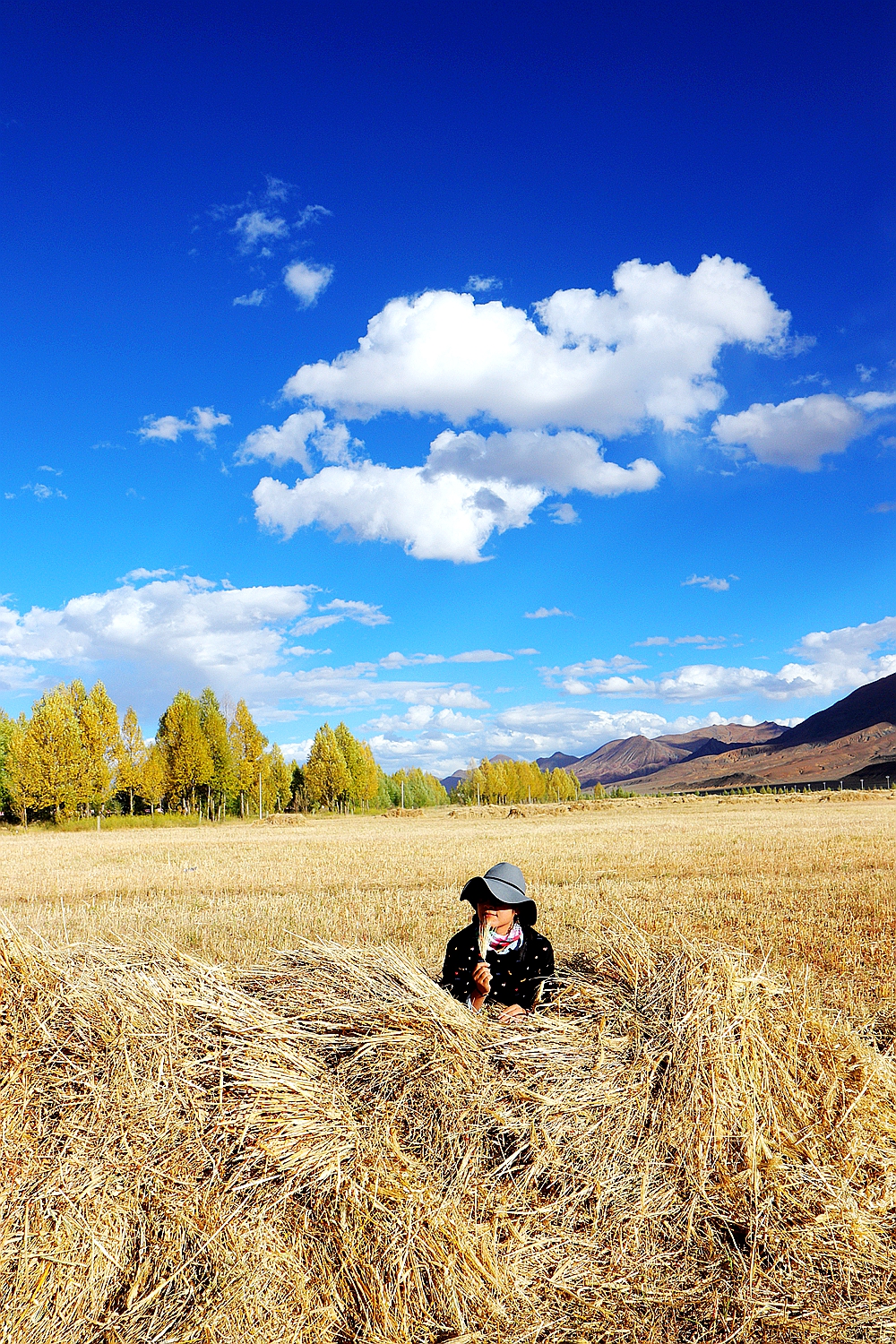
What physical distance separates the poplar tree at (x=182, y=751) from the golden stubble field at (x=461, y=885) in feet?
115

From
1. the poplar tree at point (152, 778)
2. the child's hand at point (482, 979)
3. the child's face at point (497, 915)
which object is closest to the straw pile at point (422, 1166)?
the child's hand at point (482, 979)

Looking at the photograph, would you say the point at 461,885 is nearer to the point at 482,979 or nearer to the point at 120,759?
the point at 482,979

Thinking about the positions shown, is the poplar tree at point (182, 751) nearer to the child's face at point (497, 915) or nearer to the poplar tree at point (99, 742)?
the poplar tree at point (99, 742)

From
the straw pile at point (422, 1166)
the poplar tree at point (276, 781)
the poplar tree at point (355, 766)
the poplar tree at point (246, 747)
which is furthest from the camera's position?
the poplar tree at point (355, 766)

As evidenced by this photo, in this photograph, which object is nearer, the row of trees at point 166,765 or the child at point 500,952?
the child at point 500,952

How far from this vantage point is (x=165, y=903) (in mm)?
14859

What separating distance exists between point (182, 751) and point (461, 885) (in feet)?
171

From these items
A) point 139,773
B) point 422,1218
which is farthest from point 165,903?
point 139,773

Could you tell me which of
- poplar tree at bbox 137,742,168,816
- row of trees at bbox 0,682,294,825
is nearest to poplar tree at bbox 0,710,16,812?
row of trees at bbox 0,682,294,825

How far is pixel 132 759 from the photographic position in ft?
200

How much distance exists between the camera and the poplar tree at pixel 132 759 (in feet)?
199

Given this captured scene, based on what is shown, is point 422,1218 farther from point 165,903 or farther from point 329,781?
point 329,781

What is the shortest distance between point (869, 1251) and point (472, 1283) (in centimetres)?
186

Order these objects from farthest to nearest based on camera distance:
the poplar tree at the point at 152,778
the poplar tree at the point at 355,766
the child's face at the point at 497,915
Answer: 1. the poplar tree at the point at 355,766
2. the poplar tree at the point at 152,778
3. the child's face at the point at 497,915
